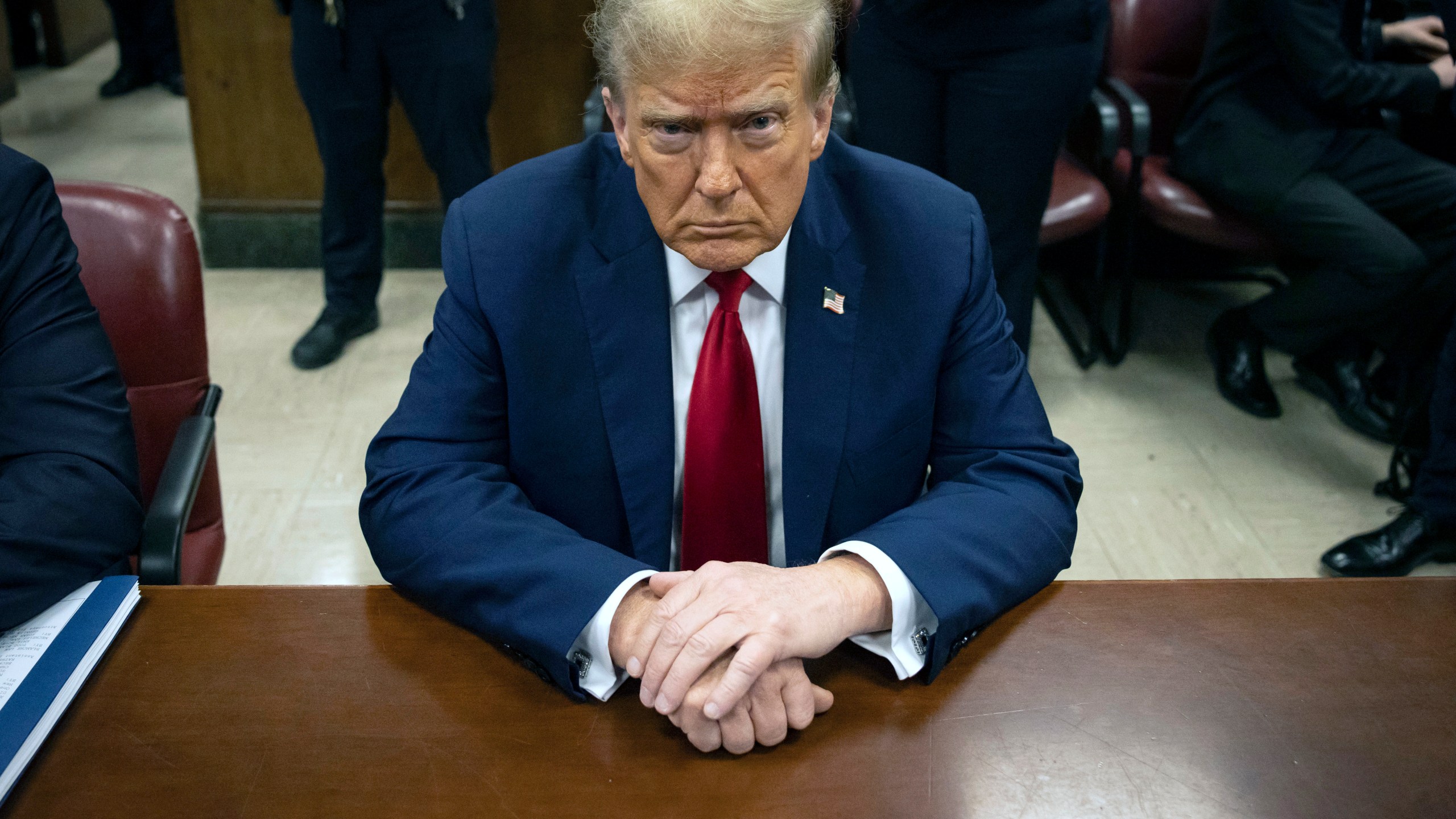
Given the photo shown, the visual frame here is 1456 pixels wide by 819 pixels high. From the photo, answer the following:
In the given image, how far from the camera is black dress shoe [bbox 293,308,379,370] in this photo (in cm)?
340

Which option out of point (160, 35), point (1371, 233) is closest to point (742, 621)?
point (1371, 233)

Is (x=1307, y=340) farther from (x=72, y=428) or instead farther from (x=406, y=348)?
(x=72, y=428)

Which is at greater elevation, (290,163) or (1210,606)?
(1210,606)

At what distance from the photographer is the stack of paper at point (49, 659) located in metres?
0.96

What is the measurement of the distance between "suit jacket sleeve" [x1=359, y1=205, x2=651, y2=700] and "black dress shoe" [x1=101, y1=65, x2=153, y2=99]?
5.32 meters

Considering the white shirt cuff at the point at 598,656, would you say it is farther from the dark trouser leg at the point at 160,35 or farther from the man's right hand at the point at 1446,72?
the dark trouser leg at the point at 160,35

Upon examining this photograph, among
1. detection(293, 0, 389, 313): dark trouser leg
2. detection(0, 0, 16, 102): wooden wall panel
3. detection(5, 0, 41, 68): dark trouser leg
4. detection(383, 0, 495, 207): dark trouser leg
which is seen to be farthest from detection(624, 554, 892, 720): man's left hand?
detection(5, 0, 41, 68): dark trouser leg

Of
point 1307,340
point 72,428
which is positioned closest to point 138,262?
point 72,428

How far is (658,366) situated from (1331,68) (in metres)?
2.31

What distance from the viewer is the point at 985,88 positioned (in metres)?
2.70

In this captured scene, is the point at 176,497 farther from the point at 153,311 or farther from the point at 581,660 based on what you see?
the point at 581,660

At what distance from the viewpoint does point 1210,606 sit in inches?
45.2

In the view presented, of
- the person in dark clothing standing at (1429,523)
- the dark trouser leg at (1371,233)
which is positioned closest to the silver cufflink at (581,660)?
the person in dark clothing standing at (1429,523)

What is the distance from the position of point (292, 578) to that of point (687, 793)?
72.1 inches
